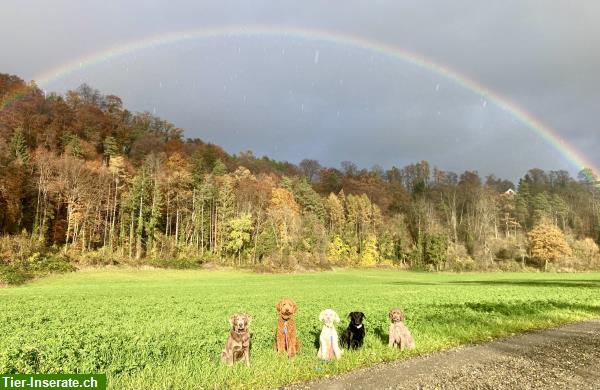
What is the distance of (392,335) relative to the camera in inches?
451

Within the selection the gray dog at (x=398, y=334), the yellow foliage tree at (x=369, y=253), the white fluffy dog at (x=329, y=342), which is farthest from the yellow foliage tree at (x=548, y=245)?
the white fluffy dog at (x=329, y=342)

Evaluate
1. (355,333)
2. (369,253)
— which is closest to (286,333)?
(355,333)

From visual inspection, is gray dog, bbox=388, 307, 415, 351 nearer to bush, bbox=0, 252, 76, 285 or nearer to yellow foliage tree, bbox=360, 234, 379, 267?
bush, bbox=0, 252, 76, 285

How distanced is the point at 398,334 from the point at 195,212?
72751mm

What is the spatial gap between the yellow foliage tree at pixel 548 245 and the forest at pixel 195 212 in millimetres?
271

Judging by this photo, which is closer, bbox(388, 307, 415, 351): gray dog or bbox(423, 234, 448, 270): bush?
bbox(388, 307, 415, 351): gray dog

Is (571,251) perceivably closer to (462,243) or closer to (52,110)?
(462,243)

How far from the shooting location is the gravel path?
323 inches

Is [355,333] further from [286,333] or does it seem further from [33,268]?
[33,268]

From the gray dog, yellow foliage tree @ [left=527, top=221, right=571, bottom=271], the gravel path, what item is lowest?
the gravel path

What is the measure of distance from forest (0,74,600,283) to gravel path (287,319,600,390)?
141ft

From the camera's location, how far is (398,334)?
37.4 feet

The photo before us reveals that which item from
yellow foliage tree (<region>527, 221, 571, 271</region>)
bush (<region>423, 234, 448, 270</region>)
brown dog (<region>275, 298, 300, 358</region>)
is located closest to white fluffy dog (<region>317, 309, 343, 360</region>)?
brown dog (<region>275, 298, 300, 358</region>)

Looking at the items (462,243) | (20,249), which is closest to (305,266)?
(20,249)
